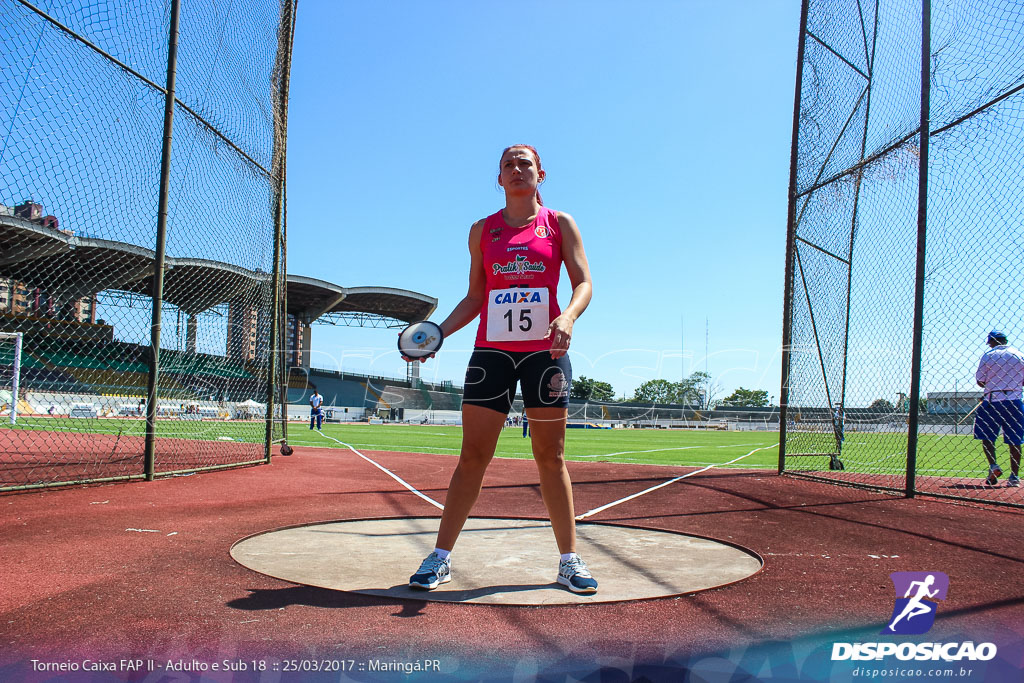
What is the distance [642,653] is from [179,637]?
1571 mm

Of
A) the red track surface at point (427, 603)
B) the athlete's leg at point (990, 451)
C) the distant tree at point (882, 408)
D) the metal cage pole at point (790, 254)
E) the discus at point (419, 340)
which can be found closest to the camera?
the red track surface at point (427, 603)

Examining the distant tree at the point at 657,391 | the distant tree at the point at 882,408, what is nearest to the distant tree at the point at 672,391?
the distant tree at the point at 657,391

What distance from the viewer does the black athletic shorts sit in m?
3.17

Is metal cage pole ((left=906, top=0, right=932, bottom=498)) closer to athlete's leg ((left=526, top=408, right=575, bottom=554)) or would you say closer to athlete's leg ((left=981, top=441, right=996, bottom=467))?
athlete's leg ((left=981, top=441, right=996, bottom=467))

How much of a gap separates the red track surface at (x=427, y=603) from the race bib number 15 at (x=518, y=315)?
4.08 feet

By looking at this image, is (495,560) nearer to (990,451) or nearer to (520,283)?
(520,283)

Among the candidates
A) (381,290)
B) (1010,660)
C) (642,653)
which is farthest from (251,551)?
(381,290)

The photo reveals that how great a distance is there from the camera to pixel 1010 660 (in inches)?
83.6

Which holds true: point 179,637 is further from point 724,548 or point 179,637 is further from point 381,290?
point 381,290

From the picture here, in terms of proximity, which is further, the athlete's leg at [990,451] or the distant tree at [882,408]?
the distant tree at [882,408]

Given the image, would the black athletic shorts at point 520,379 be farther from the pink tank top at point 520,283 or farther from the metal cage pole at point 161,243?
the metal cage pole at point 161,243

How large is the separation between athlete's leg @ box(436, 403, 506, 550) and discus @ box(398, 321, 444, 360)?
34 centimetres

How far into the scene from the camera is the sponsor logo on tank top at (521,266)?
3.29 metres

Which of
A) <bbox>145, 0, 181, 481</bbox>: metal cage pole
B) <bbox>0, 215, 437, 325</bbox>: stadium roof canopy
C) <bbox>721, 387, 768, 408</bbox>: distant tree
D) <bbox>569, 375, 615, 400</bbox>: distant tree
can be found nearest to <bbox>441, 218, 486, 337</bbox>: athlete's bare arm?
<bbox>145, 0, 181, 481</bbox>: metal cage pole
